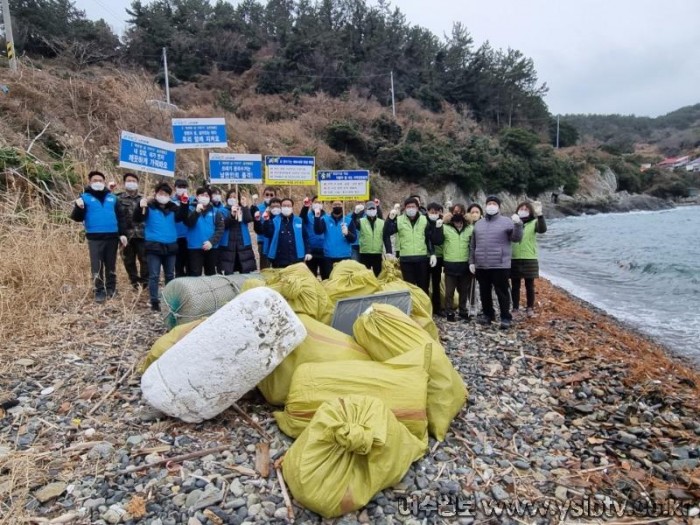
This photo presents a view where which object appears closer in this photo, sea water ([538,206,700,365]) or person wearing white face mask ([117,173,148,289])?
person wearing white face mask ([117,173,148,289])

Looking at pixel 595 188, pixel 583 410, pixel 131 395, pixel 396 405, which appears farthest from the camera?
pixel 595 188

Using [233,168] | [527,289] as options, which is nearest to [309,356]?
[527,289]

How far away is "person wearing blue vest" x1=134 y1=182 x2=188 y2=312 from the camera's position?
5680 mm

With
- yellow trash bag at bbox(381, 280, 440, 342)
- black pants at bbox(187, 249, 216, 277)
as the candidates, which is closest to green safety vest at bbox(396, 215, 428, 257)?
yellow trash bag at bbox(381, 280, 440, 342)

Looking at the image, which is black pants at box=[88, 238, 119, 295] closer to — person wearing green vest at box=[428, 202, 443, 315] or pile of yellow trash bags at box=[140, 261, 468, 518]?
pile of yellow trash bags at box=[140, 261, 468, 518]

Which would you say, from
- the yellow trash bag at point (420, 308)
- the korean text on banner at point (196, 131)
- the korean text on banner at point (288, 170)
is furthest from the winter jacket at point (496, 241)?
the korean text on banner at point (196, 131)

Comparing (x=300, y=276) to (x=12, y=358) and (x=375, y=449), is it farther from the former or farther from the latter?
(x=12, y=358)

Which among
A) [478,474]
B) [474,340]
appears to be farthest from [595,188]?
[478,474]

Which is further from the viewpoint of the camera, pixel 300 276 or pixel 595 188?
pixel 595 188

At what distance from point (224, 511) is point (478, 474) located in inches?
66.0

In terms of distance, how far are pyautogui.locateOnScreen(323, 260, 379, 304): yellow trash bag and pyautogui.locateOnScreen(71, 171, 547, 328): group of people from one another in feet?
4.46

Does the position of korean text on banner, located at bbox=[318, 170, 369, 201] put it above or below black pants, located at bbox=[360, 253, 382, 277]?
above

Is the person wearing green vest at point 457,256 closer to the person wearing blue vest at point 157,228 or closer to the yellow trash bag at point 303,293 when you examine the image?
the yellow trash bag at point 303,293

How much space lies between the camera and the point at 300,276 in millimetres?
4398
